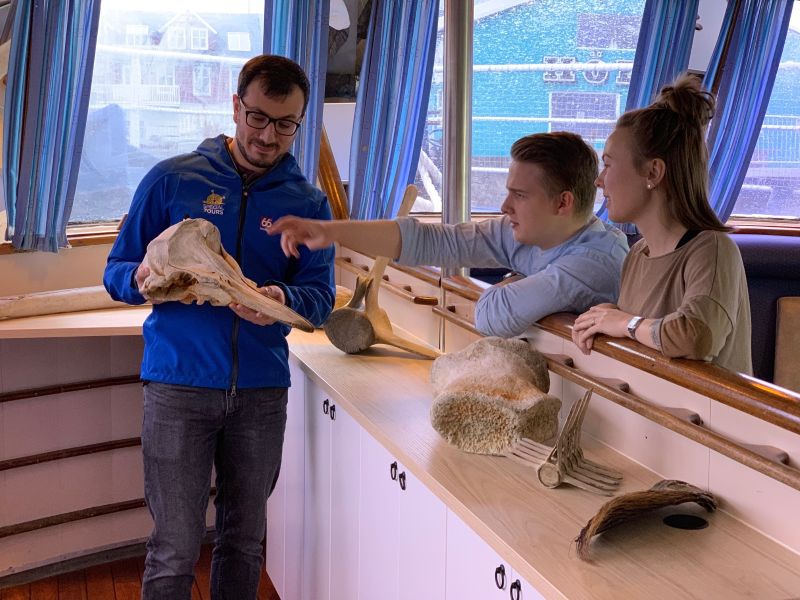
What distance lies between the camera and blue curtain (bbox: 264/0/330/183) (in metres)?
4.36

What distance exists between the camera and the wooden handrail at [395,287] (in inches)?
130

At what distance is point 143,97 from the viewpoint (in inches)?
177

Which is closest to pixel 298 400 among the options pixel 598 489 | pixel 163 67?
pixel 598 489

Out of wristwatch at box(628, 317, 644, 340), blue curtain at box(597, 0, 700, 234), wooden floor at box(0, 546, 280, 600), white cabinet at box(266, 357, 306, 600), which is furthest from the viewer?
blue curtain at box(597, 0, 700, 234)

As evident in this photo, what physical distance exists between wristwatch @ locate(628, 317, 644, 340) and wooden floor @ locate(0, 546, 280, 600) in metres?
2.19

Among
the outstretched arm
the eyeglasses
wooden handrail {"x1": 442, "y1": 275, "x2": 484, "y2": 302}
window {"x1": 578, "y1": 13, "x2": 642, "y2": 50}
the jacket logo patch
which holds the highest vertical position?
window {"x1": 578, "y1": 13, "x2": 642, "y2": 50}

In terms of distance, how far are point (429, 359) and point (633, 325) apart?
1202 millimetres

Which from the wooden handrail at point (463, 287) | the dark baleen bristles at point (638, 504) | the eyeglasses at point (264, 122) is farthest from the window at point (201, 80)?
the dark baleen bristles at point (638, 504)

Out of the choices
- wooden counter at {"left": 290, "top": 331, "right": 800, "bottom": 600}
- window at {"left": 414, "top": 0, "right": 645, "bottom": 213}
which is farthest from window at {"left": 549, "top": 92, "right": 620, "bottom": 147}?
wooden counter at {"left": 290, "top": 331, "right": 800, "bottom": 600}

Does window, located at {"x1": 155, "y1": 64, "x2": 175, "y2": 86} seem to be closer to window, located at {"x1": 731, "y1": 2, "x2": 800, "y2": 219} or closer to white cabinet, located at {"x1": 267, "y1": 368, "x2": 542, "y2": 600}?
white cabinet, located at {"x1": 267, "y1": 368, "x2": 542, "y2": 600}

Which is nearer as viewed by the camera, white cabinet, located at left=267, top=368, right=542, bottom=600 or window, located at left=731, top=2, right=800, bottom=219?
white cabinet, located at left=267, top=368, right=542, bottom=600

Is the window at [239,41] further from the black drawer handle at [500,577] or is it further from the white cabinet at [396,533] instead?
the black drawer handle at [500,577]

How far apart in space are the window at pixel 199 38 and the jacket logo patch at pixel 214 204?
7.69ft

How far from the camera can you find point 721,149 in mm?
6043
